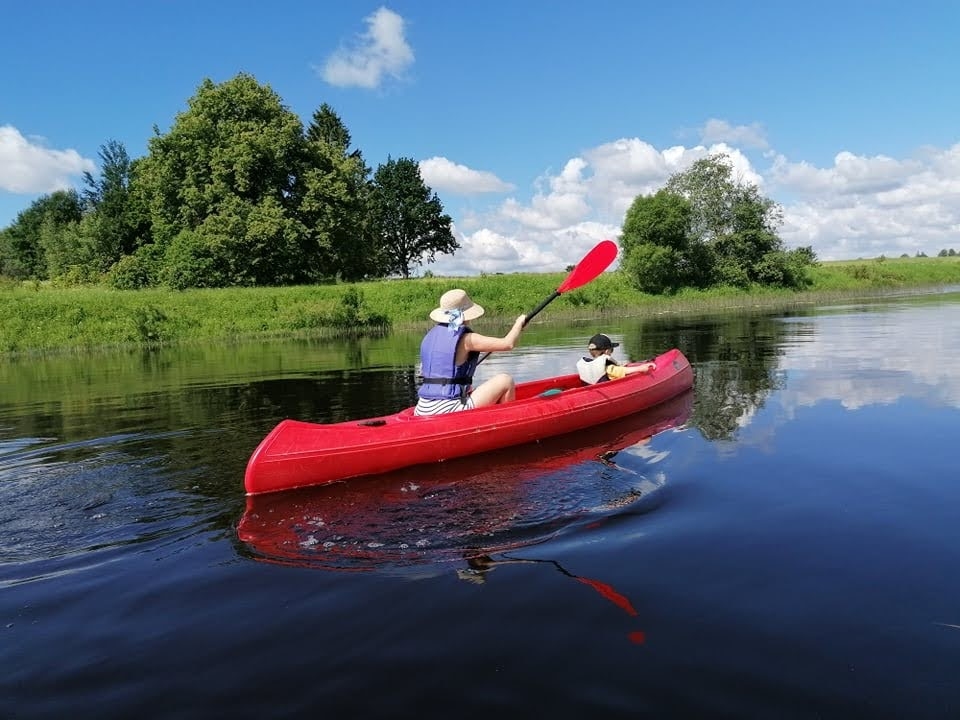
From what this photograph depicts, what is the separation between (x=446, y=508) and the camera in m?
5.08

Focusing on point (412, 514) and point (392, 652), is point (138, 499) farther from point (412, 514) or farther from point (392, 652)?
point (392, 652)

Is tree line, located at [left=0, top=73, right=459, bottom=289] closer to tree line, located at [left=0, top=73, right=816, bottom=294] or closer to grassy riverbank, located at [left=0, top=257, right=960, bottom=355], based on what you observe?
tree line, located at [left=0, top=73, right=816, bottom=294]

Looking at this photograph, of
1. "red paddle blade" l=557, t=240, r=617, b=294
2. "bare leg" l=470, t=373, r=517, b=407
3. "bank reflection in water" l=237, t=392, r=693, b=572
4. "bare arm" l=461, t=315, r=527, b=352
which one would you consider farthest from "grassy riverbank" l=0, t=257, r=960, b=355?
"bank reflection in water" l=237, t=392, r=693, b=572

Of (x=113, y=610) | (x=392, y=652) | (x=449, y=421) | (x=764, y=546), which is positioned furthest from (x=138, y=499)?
(x=764, y=546)

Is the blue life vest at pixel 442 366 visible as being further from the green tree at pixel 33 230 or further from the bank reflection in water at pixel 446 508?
the green tree at pixel 33 230

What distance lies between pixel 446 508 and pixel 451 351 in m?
1.86

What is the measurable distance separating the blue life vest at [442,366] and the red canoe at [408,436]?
272mm

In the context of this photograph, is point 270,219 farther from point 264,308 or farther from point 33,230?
point 33,230

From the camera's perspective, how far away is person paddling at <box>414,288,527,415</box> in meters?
6.51

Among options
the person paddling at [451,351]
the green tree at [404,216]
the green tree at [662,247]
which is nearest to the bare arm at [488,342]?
the person paddling at [451,351]

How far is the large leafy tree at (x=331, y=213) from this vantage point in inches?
1394

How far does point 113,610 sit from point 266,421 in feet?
Result: 17.5

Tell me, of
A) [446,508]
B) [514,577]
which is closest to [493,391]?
[446,508]

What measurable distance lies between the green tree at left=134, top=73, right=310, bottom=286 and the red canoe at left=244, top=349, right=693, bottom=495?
27.7 metres
